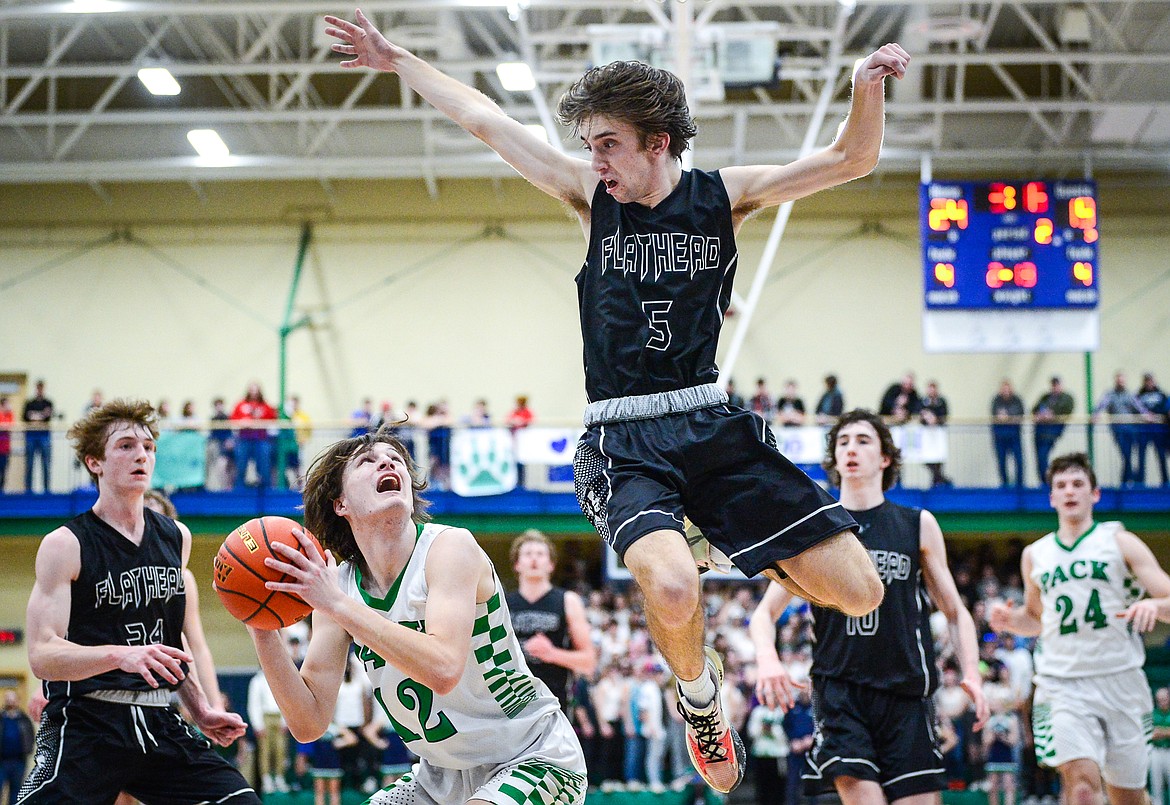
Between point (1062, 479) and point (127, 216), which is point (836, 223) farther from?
point (1062, 479)

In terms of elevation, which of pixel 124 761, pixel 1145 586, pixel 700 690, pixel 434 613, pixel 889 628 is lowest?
pixel 124 761

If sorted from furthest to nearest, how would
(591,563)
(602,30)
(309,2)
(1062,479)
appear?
(591,563)
(309,2)
(602,30)
(1062,479)

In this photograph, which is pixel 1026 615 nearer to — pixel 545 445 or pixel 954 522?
pixel 545 445

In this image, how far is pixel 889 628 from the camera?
19.8 ft

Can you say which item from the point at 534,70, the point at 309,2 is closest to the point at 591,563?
the point at 534,70

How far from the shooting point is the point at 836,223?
23.9 m

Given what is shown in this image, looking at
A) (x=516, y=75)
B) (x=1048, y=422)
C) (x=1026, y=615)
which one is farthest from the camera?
(x=1048, y=422)

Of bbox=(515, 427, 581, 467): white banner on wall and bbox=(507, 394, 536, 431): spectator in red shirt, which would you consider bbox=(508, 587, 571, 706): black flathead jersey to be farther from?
bbox=(507, 394, 536, 431): spectator in red shirt

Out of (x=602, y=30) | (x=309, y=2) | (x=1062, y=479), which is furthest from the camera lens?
(x=309, y=2)

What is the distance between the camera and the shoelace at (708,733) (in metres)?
4.80

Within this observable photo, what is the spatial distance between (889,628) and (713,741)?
155cm

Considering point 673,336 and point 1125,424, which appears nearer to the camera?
point 673,336

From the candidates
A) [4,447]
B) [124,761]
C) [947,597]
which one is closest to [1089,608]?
[947,597]

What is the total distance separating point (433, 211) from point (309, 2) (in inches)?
279
